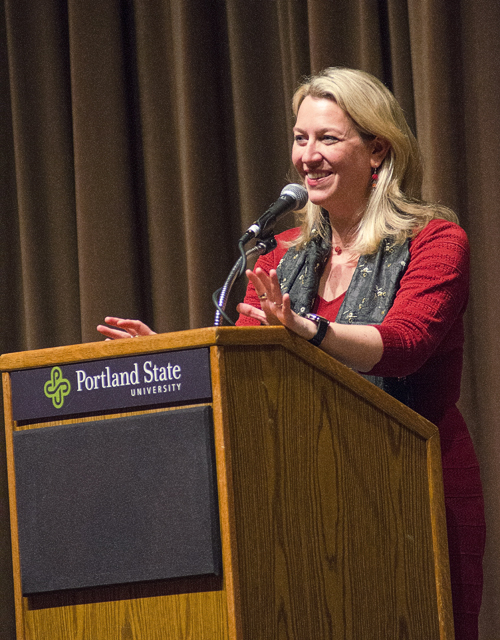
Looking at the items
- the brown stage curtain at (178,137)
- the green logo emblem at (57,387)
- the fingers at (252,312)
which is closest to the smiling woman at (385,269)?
the fingers at (252,312)

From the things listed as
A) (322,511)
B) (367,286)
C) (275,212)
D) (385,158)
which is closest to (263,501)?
(322,511)

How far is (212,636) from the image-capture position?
40.3 inches

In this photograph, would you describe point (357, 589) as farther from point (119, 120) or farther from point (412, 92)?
point (119, 120)

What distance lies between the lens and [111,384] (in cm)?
111

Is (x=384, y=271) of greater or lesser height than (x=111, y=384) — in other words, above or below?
above

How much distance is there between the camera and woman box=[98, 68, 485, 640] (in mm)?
1462

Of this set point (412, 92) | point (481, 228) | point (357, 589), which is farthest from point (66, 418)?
point (412, 92)

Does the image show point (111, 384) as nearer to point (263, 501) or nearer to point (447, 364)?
point (263, 501)

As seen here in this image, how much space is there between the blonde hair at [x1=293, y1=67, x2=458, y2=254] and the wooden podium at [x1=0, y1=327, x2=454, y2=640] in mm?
607

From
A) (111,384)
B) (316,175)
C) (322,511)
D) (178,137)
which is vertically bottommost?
(322,511)

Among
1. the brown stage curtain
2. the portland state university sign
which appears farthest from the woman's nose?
the portland state university sign

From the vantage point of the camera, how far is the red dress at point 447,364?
144cm

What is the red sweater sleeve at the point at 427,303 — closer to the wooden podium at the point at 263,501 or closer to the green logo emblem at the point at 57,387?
the wooden podium at the point at 263,501

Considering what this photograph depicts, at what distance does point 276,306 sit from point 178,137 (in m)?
1.77
